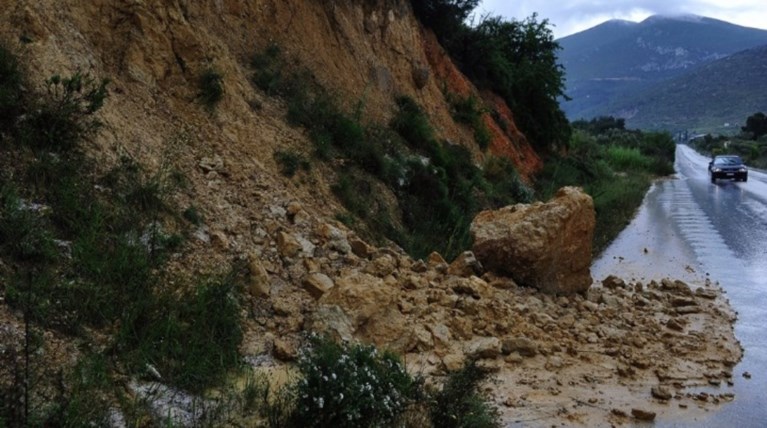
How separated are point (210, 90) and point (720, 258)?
368 inches

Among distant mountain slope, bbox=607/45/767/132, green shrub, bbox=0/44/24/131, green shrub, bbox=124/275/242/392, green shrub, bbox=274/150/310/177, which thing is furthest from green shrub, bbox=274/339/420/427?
distant mountain slope, bbox=607/45/767/132

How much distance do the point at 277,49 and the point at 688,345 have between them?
320 inches

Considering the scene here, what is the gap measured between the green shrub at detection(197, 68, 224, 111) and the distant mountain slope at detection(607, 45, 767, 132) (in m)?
97.6

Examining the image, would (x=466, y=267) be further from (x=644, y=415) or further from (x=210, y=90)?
(x=210, y=90)

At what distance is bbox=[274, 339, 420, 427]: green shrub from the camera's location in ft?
14.1

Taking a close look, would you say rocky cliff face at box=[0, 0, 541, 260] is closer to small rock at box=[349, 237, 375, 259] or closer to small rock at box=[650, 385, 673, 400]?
small rock at box=[349, 237, 375, 259]

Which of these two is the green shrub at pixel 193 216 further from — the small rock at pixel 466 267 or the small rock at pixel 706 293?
the small rock at pixel 706 293

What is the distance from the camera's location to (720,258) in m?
12.3

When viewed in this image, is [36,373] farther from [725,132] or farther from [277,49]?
[725,132]

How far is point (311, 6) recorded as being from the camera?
13.4 m

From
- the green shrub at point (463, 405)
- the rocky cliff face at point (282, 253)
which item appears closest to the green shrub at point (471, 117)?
the rocky cliff face at point (282, 253)

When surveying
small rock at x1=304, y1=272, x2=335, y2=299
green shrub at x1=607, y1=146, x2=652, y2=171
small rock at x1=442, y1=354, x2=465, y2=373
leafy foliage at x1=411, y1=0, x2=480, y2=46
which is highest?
leafy foliage at x1=411, y1=0, x2=480, y2=46

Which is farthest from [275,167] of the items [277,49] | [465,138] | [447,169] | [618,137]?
[618,137]

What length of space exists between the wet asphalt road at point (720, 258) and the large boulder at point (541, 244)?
2.03m
